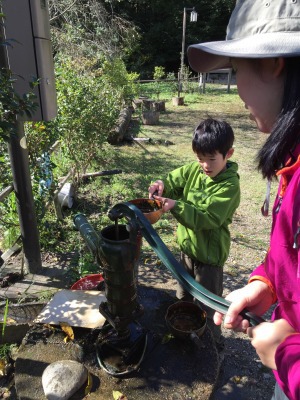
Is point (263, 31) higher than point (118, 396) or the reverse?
higher

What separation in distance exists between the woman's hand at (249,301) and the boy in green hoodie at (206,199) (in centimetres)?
76

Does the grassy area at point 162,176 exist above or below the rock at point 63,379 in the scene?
below

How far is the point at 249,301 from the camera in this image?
1.08 meters

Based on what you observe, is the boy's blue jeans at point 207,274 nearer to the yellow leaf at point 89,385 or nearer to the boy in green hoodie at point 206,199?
the boy in green hoodie at point 206,199

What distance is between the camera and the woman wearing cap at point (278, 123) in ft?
2.62

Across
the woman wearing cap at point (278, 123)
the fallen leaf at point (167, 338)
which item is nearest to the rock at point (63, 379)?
the fallen leaf at point (167, 338)

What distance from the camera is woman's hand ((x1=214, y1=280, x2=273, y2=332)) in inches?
37.9

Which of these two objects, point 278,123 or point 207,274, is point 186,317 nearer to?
point 207,274

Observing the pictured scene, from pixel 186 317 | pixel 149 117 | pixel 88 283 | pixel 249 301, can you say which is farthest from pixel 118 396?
pixel 149 117

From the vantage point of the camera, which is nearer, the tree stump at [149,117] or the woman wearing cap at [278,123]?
the woman wearing cap at [278,123]

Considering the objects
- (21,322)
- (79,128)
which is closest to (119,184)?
(79,128)

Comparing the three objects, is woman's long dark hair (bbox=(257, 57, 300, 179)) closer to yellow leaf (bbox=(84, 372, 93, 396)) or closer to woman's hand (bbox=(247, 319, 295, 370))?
woman's hand (bbox=(247, 319, 295, 370))

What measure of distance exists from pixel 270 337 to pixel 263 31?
752 millimetres

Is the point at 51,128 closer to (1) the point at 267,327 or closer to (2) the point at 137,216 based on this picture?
(2) the point at 137,216
